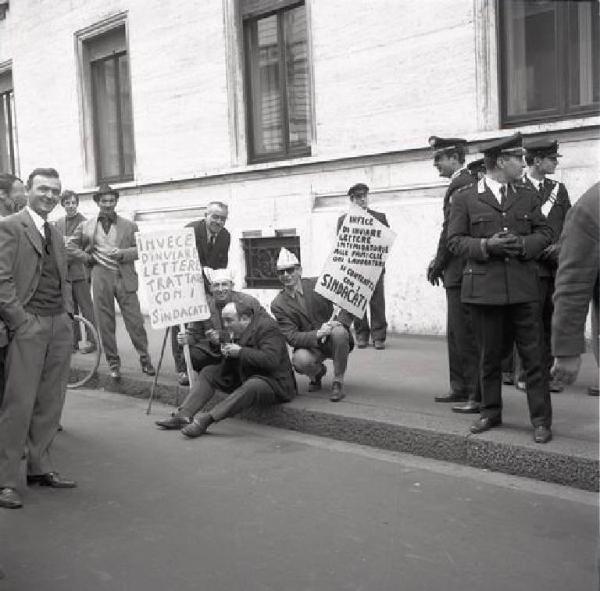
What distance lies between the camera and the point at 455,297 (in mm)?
6488

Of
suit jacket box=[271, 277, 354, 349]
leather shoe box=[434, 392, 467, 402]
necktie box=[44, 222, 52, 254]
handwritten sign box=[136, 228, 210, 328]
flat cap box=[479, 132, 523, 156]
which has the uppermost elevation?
flat cap box=[479, 132, 523, 156]

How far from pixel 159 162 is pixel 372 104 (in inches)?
173

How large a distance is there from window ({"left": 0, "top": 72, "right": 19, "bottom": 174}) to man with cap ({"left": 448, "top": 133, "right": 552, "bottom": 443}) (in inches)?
544

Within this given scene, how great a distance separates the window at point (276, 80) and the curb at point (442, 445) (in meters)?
5.56

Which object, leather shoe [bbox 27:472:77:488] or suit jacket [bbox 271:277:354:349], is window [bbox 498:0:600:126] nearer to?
suit jacket [bbox 271:277:354:349]

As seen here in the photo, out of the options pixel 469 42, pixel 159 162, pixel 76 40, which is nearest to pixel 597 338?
pixel 469 42

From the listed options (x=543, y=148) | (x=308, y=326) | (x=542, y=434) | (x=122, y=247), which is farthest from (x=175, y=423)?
(x=543, y=148)

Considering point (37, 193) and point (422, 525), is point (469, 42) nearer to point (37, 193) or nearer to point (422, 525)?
point (37, 193)

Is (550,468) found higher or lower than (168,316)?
lower

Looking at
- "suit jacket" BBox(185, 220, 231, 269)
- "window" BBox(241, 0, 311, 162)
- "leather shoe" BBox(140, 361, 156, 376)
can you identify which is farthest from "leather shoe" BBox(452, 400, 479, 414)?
"window" BBox(241, 0, 311, 162)

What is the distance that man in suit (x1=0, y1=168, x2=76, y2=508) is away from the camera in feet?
16.6

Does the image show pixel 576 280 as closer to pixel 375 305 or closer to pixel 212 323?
pixel 212 323

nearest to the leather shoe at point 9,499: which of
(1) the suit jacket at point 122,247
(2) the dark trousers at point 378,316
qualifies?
(1) the suit jacket at point 122,247

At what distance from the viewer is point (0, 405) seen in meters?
5.31
